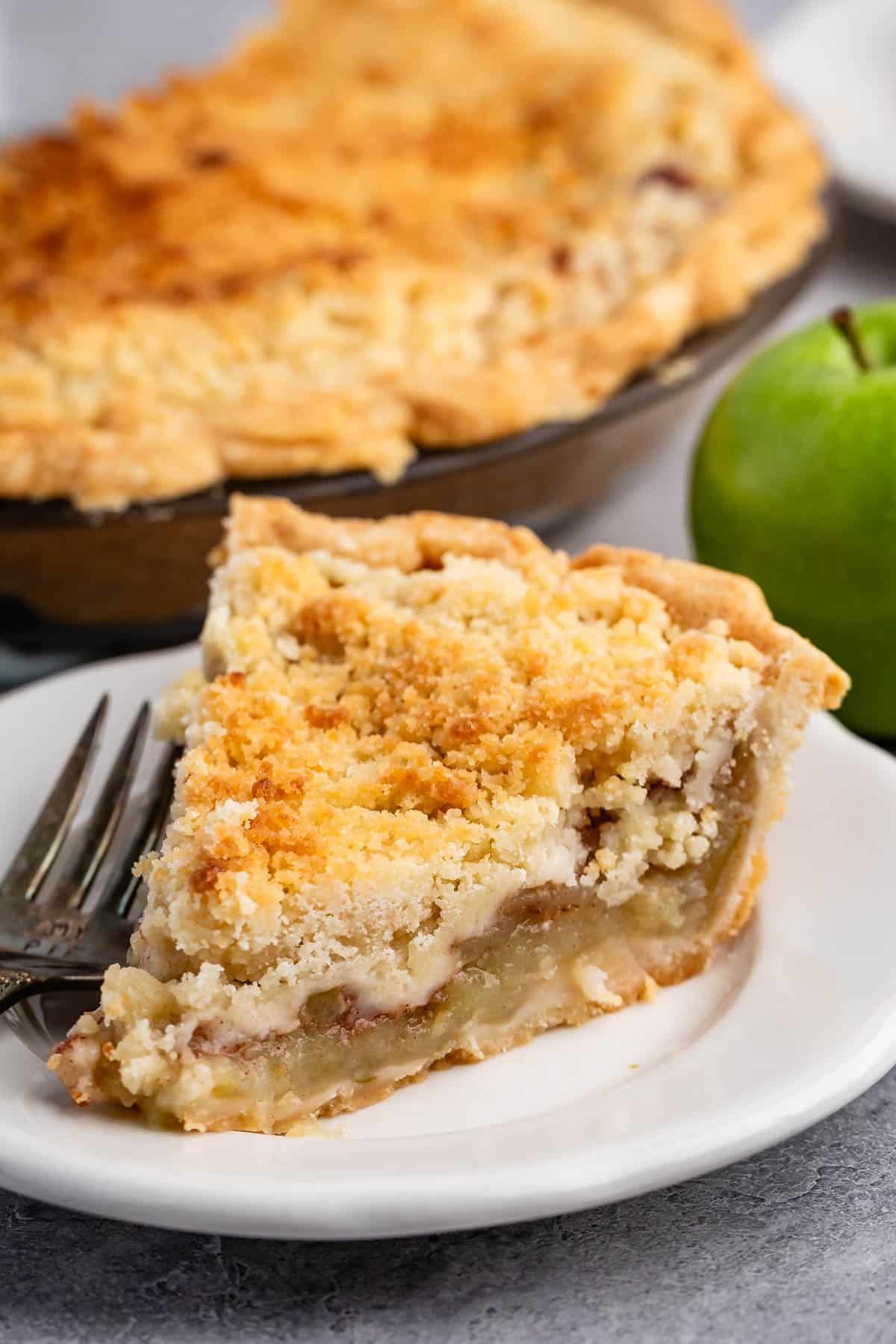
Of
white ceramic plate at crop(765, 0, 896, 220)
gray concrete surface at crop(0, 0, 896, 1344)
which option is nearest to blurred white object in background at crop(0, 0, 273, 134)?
white ceramic plate at crop(765, 0, 896, 220)

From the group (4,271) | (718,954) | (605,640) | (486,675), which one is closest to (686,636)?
(605,640)

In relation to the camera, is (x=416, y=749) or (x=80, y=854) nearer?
(x=416, y=749)

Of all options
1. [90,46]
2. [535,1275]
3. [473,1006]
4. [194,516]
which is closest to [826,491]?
[194,516]

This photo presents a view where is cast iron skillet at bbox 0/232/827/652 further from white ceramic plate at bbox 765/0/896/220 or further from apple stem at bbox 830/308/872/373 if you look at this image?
white ceramic plate at bbox 765/0/896/220

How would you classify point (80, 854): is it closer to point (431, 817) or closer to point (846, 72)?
point (431, 817)

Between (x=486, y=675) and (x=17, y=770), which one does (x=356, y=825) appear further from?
(x=17, y=770)

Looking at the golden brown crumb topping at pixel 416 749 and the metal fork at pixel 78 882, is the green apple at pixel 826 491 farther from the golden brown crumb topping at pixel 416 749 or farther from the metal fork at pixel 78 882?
the metal fork at pixel 78 882

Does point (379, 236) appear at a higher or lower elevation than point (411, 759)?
lower
